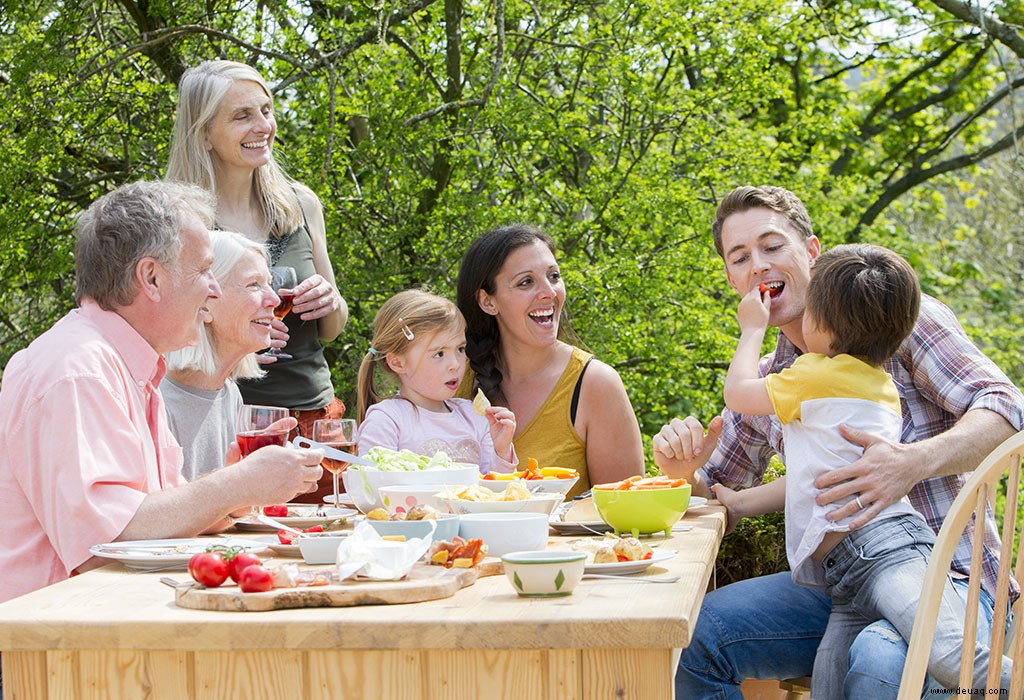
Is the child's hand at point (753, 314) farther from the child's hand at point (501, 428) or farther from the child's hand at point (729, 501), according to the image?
the child's hand at point (501, 428)

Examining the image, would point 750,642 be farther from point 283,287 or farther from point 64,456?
point 283,287

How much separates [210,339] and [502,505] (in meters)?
1.15

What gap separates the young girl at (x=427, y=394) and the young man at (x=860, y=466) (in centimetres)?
48

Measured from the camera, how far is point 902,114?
1111 cm

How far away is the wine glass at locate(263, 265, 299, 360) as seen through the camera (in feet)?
10.6

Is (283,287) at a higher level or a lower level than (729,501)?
higher

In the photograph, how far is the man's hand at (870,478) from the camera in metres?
2.32

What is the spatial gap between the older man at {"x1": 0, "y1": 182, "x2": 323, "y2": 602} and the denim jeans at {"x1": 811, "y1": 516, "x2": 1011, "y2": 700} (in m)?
1.07

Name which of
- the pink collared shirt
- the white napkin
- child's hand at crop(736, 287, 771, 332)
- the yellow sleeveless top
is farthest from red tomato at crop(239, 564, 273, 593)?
the yellow sleeveless top

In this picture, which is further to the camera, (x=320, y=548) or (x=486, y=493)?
(x=486, y=493)

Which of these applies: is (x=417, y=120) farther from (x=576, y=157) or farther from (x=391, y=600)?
(x=391, y=600)

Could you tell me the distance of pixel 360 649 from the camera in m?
1.47

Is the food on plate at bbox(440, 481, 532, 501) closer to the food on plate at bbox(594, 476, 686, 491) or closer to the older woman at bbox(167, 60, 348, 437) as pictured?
the food on plate at bbox(594, 476, 686, 491)

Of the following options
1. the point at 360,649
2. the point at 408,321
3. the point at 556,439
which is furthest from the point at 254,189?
the point at 360,649
